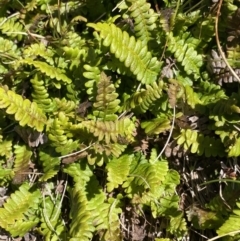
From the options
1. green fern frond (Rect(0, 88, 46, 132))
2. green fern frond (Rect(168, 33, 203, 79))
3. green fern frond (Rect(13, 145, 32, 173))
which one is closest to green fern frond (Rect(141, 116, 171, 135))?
green fern frond (Rect(168, 33, 203, 79))

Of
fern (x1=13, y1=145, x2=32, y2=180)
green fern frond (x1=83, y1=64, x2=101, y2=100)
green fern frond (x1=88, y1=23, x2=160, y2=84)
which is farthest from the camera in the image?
fern (x1=13, y1=145, x2=32, y2=180)

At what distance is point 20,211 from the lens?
2809 millimetres

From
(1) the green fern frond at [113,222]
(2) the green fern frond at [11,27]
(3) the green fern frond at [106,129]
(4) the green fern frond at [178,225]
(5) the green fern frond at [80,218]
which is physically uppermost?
(2) the green fern frond at [11,27]

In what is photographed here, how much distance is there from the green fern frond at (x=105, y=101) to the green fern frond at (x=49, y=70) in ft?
0.80

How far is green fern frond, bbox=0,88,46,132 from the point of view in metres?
2.58

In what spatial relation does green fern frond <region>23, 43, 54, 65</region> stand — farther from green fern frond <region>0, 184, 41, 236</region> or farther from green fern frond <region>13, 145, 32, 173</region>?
green fern frond <region>0, 184, 41, 236</region>

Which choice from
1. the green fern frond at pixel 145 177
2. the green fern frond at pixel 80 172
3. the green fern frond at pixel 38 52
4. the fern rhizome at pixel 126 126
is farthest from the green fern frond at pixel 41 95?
the green fern frond at pixel 145 177

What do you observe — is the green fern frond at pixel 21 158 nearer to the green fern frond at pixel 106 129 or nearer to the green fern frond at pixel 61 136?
the green fern frond at pixel 61 136

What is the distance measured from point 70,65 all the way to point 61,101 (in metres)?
0.21

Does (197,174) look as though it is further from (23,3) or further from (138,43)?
(23,3)

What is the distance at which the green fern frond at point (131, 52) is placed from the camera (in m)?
2.53

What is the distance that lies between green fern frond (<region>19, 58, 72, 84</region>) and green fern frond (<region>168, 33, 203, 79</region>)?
22.8 inches

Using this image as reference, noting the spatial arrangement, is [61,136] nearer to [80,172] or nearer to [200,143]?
[80,172]

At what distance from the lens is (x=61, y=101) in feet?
9.22
